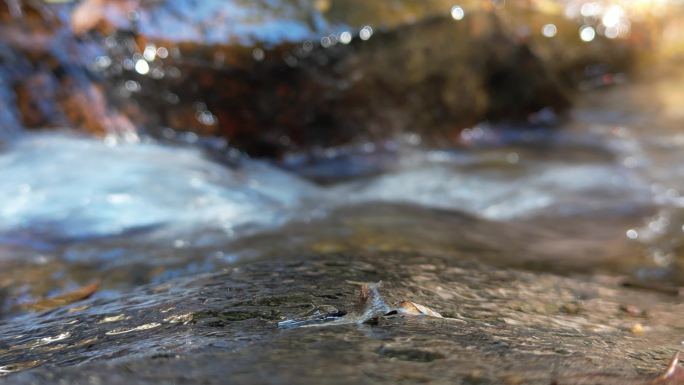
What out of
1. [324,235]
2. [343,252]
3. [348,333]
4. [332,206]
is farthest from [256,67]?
[348,333]

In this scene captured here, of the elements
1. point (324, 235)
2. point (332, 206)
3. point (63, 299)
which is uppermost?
point (332, 206)

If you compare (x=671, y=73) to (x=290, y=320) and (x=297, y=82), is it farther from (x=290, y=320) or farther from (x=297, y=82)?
(x=290, y=320)

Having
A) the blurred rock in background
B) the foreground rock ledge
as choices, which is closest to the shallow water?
the foreground rock ledge

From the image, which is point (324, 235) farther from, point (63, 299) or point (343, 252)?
point (63, 299)

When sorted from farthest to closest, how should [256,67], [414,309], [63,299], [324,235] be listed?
[256,67]
[324,235]
[63,299]
[414,309]

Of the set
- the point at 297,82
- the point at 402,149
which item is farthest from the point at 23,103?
the point at 402,149

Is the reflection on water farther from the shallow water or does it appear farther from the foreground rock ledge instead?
the foreground rock ledge

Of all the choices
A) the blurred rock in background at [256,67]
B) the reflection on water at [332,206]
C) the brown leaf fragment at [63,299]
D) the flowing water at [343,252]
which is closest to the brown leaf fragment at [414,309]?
the flowing water at [343,252]

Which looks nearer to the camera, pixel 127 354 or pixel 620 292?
pixel 127 354
